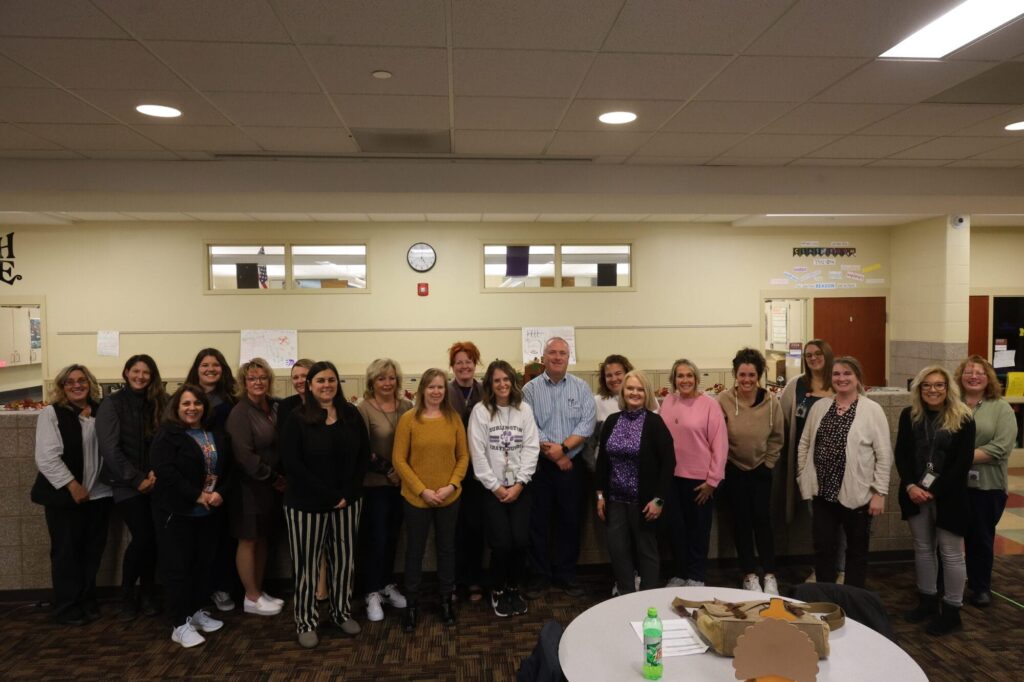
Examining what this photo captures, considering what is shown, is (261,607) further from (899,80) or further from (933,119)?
(933,119)

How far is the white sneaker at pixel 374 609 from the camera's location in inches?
145

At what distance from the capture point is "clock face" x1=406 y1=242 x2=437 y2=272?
27.6 feet

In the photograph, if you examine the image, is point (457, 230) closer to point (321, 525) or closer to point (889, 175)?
point (889, 175)

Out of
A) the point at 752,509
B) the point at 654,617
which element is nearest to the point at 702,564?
the point at 752,509

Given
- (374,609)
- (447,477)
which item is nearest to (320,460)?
(447,477)

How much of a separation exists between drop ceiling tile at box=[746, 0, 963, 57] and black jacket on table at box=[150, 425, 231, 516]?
3426mm

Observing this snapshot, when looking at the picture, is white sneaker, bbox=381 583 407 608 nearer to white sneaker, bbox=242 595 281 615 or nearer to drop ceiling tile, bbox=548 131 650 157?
white sneaker, bbox=242 595 281 615

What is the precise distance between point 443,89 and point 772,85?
176cm

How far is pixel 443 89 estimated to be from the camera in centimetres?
340

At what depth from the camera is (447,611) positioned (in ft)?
12.0

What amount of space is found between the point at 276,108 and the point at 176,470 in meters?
2.10

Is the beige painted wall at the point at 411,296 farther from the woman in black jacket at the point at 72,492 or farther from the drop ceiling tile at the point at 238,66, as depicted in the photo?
the drop ceiling tile at the point at 238,66

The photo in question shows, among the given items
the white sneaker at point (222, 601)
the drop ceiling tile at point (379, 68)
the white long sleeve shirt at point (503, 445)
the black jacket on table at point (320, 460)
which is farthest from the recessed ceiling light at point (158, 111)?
the white sneaker at point (222, 601)

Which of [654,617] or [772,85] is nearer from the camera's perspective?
[654,617]
